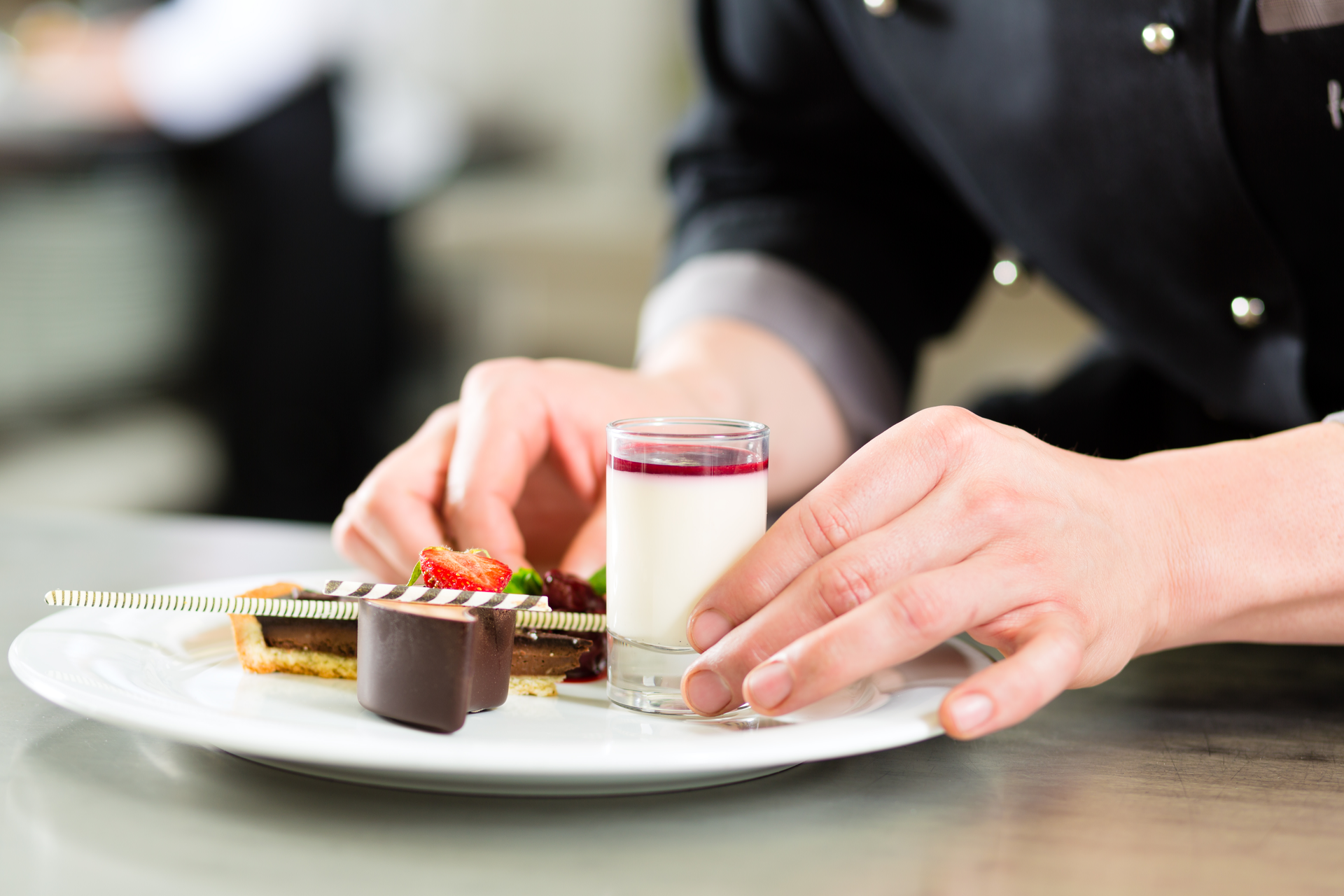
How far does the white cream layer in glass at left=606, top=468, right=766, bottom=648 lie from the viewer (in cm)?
84

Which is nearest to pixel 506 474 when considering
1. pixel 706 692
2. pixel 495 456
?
pixel 495 456

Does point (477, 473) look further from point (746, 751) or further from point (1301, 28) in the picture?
point (1301, 28)

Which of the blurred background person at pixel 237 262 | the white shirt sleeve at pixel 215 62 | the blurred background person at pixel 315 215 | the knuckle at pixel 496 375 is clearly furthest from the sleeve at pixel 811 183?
the white shirt sleeve at pixel 215 62

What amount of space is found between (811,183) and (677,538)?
110 cm

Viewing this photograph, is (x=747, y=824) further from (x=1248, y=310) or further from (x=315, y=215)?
(x=315, y=215)

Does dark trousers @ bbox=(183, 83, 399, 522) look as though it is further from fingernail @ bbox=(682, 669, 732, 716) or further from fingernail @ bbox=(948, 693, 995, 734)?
fingernail @ bbox=(948, 693, 995, 734)

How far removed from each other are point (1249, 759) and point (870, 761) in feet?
0.95

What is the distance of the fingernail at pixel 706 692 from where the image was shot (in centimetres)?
78

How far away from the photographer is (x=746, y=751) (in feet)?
2.26

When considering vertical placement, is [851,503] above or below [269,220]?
below

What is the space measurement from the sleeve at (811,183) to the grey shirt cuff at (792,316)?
0.10ft

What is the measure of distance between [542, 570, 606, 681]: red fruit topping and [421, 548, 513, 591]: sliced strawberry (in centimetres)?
8

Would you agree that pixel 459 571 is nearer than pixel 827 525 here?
No

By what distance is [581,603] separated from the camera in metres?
1.03
